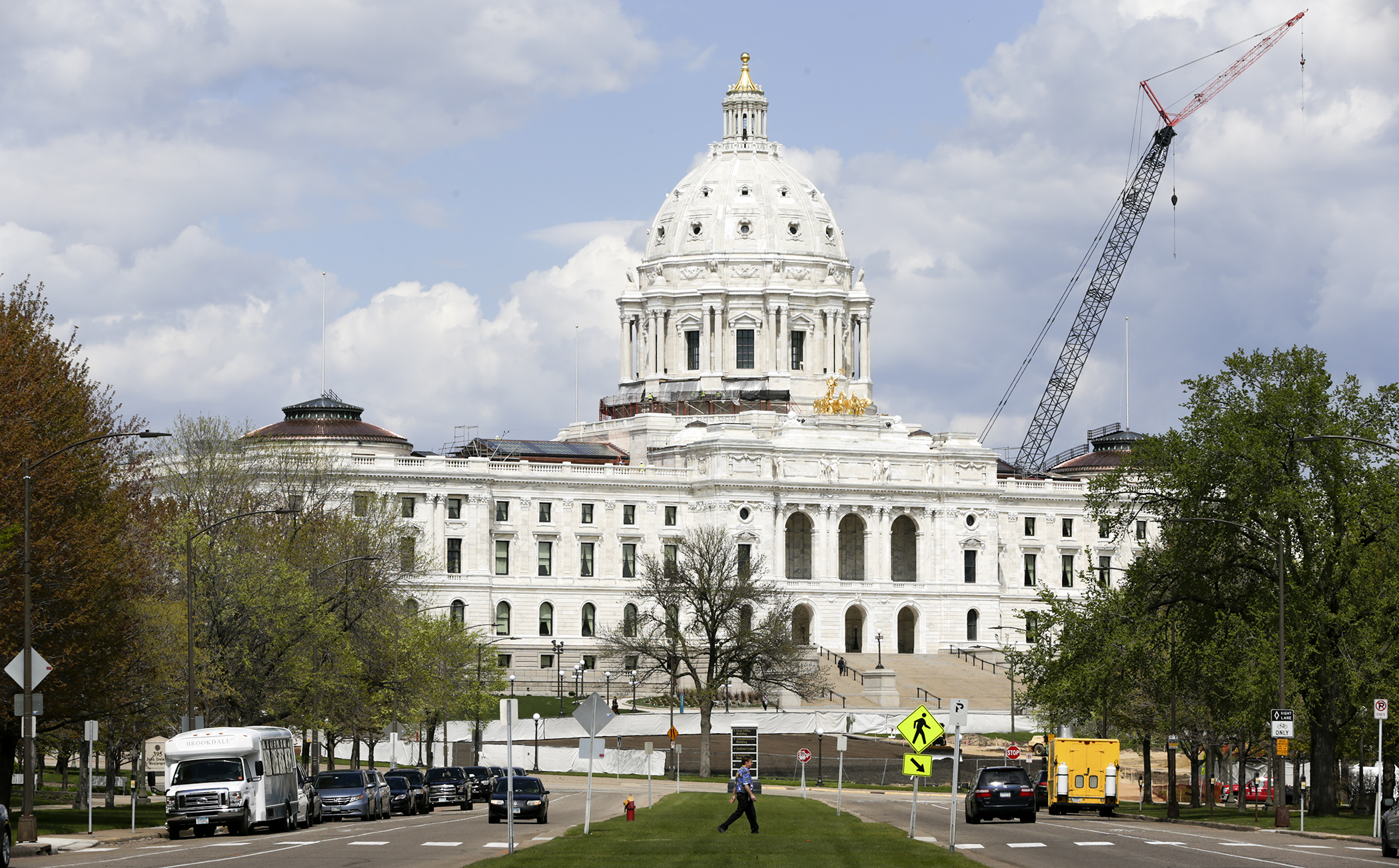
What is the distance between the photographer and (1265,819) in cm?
7125

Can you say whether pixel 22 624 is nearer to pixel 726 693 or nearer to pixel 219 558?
pixel 219 558

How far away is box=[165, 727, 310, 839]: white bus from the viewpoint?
191 feet

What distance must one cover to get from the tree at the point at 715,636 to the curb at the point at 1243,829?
1453 inches

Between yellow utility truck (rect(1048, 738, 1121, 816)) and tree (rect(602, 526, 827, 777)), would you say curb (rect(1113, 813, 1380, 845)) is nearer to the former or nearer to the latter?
yellow utility truck (rect(1048, 738, 1121, 816))

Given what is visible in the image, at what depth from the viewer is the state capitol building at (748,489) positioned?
6240 inches

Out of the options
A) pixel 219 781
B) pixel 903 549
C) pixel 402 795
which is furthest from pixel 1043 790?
pixel 903 549

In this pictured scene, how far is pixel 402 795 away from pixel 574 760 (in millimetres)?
42228

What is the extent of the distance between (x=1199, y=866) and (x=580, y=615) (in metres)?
119

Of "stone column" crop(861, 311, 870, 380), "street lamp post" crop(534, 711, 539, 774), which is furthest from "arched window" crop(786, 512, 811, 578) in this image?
"street lamp post" crop(534, 711, 539, 774)

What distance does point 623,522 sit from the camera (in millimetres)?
163125

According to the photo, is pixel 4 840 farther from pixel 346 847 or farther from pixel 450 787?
pixel 450 787

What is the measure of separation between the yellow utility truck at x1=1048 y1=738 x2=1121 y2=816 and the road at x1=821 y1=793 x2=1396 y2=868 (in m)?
2.95

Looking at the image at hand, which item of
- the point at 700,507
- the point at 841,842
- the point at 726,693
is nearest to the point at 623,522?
the point at 700,507

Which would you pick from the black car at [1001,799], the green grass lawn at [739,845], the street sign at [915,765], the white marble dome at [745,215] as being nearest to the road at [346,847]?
the green grass lawn at [739,845]
